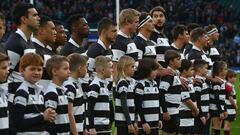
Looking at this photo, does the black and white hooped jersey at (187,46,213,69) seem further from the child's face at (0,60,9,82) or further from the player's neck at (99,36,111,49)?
the child's face at (0,60,9,82)

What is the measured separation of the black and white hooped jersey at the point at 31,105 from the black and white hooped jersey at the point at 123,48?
109 inches

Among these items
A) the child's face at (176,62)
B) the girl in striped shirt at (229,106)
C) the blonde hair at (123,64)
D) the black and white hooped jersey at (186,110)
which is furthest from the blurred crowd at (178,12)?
the blonde hair at (123,64)

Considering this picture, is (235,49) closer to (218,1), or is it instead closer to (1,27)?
(218,1)

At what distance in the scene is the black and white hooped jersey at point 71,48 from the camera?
9.23 metres

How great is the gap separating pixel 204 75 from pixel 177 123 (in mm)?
1578

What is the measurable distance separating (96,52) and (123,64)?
0.54m

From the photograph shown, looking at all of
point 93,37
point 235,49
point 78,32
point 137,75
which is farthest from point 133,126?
point 235,49

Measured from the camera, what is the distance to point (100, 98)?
29.2ft

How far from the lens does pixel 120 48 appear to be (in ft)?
32.6

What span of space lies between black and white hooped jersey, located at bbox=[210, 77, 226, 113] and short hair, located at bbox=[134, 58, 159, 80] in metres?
3.04

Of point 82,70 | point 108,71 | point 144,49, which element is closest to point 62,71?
point 82,70

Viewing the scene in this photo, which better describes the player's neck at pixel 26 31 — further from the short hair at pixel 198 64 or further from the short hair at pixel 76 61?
the short hair at pixel 198 64

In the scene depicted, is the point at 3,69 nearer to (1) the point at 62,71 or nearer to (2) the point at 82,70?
(1) the point at 62,71

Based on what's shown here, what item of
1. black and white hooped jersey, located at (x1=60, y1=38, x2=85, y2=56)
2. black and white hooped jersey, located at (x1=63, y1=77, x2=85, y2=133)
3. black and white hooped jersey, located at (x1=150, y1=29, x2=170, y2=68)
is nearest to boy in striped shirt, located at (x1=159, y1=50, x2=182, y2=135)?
black and white hooped jersey, located at (x1=150, y1=29, x2=170, y2=68)
